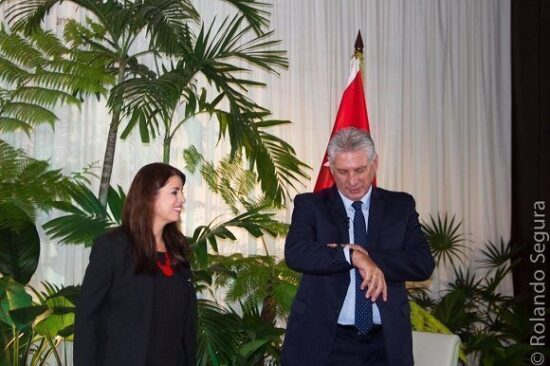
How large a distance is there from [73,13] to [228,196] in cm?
200

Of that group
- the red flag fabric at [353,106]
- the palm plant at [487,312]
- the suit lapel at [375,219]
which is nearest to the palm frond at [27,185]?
the red flag fabric at [353,106]

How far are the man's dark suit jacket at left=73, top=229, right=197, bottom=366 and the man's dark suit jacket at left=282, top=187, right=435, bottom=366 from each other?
0.59m

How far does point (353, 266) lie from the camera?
2369 mm

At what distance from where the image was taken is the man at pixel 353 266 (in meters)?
2.42

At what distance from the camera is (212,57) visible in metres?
4.54

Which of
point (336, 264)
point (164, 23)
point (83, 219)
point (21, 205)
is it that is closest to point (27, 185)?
point (21, 205)

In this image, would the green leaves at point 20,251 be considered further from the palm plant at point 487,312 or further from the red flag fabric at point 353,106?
the palm plant at point 487,312

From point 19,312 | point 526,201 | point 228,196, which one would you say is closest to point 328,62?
point 228,196

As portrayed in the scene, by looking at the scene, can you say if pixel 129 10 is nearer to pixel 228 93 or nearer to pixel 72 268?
pixel 228 93

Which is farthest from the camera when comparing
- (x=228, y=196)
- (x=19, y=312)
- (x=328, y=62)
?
(x=328, y=62)

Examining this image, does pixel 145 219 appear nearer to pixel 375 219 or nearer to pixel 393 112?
pixel 375 219

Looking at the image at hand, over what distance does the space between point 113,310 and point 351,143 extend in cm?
109

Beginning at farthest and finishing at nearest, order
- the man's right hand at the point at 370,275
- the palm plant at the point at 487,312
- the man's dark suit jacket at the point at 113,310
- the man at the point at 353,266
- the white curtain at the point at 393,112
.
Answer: the palm plant at the point at 487,312 → the white curtain at the point at 393,112 → the man's dark suit jacket at the point at 113,310 → the man at the point at 353,266 → the man's right hand at the point at 370,275

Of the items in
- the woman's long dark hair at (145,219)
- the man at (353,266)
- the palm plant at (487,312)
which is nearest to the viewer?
the man at (353,266)
